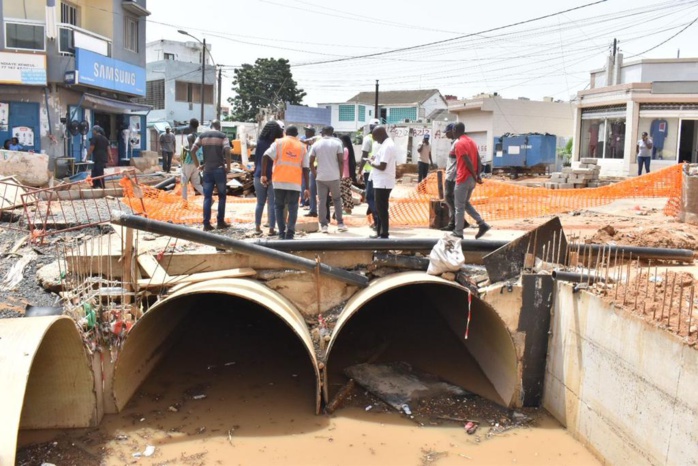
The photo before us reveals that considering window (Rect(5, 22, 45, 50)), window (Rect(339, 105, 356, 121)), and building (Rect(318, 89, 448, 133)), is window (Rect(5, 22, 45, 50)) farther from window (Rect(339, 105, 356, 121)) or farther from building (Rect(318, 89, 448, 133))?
window (Rect(339, 105, 356, 121))

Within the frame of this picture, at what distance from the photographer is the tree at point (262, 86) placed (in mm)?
55625

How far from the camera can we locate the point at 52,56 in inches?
758

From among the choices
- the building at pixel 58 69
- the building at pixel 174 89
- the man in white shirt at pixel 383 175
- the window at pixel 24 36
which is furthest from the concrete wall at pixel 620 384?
the building at pixel 174 89

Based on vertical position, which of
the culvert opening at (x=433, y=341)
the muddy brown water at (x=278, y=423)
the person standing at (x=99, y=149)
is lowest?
the muddy brown water at (x=278, y=423)

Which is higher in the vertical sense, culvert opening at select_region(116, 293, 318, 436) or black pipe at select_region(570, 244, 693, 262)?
black pipe at select_region(570, 244, 693, 262)

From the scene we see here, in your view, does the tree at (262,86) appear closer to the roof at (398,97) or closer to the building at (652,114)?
the roof at (398,97)

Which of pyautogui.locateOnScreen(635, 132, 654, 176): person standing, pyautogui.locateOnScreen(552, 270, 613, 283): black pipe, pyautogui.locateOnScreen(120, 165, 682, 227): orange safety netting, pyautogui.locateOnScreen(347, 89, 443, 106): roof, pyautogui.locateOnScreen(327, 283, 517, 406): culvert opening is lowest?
pyautogui.locateOnScreen(327, 283, 517, 406): culvert opening

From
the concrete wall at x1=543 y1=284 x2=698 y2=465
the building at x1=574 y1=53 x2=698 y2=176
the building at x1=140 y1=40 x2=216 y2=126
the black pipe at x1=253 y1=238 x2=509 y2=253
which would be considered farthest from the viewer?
the building at x1=140 y1=40 x2=216 y2=126

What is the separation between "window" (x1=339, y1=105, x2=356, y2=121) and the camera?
2200 inches

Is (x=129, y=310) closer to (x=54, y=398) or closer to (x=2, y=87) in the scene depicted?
(x=54, y=398)

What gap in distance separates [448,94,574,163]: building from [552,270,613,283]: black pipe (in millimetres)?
24647

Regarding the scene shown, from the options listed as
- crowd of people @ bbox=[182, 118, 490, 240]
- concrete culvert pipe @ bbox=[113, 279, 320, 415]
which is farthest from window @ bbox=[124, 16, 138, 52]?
concrete culvert pipe @ bbox=[113, 279, 320, 415]

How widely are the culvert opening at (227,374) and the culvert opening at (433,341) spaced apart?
563 mm

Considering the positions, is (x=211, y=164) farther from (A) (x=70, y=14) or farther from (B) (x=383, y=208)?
(A) (x=70, y=14)
